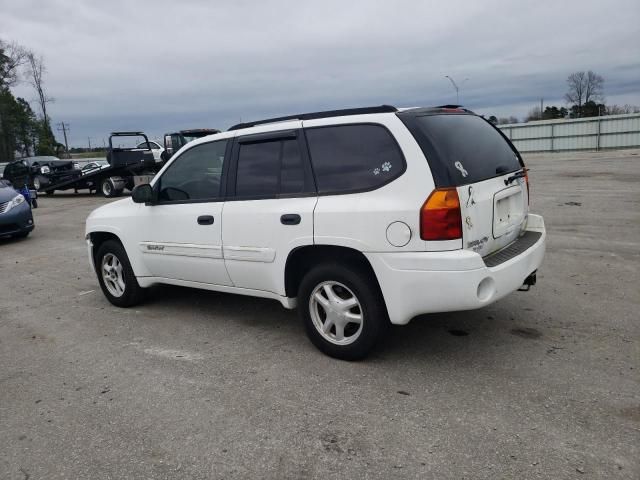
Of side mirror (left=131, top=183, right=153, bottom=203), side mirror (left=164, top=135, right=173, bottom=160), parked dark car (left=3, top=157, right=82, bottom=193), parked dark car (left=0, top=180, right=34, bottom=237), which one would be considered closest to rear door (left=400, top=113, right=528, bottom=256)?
side mirror (left=131, top=183, right=153, bottom=203)

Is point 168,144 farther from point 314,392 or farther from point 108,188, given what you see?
point 314,392

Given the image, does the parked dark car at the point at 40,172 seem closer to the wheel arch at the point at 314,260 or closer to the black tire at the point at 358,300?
the wheel arch at the point at 314,260

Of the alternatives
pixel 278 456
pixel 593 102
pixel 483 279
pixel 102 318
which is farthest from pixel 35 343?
pixel 593 102

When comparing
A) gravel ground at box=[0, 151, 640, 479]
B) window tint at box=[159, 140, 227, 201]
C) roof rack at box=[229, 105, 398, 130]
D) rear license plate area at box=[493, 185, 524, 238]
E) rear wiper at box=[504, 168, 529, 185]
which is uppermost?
roof rack at box=[229, 105, 398, 130]

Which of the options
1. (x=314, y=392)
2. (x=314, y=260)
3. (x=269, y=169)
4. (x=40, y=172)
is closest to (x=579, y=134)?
(x=40, y=172)

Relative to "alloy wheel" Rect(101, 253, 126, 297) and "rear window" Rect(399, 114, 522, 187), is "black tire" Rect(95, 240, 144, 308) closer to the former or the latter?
"alloy wheel" Rect(101, 253, 126, 297)

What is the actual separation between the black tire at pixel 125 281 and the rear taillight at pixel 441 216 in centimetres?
338

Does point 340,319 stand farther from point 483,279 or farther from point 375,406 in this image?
point 483,279

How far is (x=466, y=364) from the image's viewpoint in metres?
3.83

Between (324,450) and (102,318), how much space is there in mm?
3415

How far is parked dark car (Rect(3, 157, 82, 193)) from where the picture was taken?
75.2 feet

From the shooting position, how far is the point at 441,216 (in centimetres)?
339

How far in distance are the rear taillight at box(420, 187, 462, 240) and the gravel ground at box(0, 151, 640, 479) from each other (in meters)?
1.02

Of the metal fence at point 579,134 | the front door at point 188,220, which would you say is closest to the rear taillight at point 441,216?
the front door at point 188,220
